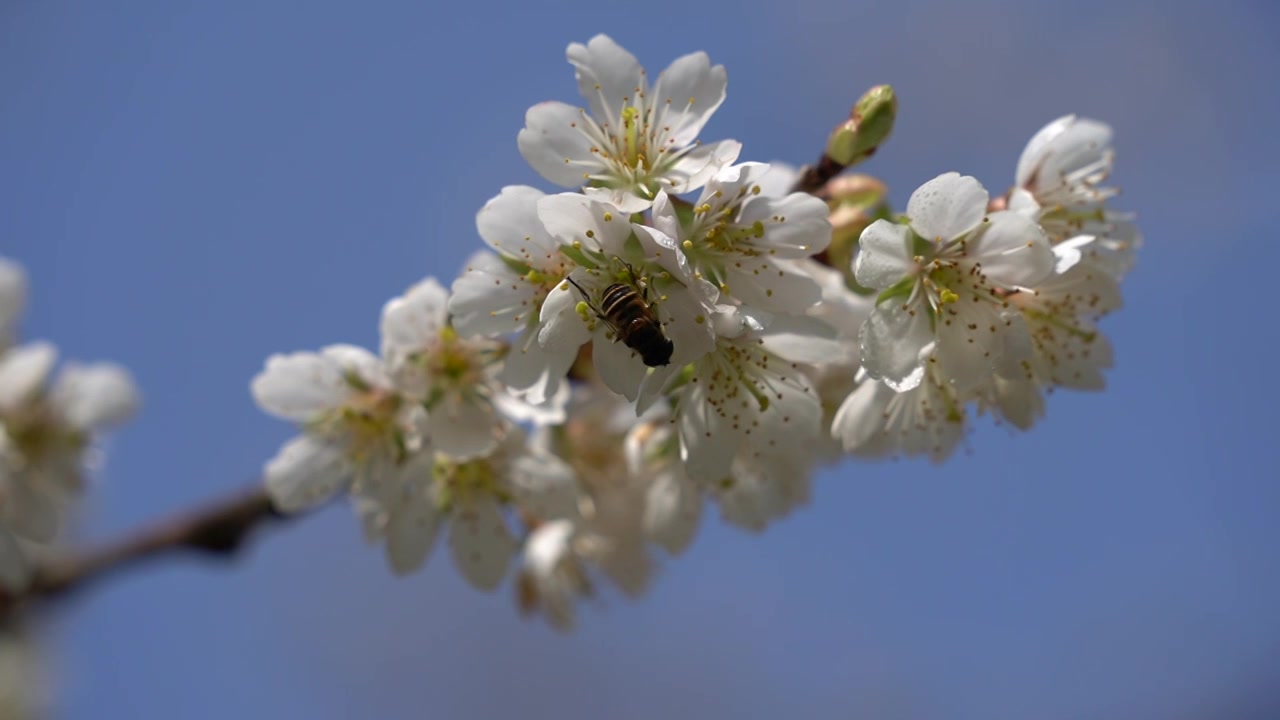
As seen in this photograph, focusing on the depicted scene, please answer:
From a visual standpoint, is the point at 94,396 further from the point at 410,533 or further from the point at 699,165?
the point at 699,165

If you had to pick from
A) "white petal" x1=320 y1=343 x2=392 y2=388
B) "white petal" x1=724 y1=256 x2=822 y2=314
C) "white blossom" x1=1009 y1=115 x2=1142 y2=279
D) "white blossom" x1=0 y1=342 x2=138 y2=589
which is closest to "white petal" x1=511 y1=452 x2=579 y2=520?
"white petal" x1=320 y1=343 x2=392 y2=388

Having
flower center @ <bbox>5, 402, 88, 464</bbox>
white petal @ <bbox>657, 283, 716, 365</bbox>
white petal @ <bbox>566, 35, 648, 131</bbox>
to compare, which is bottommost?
white petal @ <bbox>657, 283, 716, 365</bbox>

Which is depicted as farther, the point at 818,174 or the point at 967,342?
the point at 818,174

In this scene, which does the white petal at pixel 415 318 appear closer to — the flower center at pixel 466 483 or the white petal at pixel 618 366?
the flower center at pixel 466 483

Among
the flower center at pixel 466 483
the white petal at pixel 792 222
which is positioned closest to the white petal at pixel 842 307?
the white petal at pixel 792 222

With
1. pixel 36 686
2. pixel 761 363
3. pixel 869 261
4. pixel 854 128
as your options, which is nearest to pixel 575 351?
pixel 761 363

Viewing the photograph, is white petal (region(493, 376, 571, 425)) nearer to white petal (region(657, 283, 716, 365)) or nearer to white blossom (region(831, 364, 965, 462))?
white petal (region(657, 283, 716, 365))

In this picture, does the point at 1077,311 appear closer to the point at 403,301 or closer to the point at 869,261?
the point at 869,261

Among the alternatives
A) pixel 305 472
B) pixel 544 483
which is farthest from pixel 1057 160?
pixel 305 472
